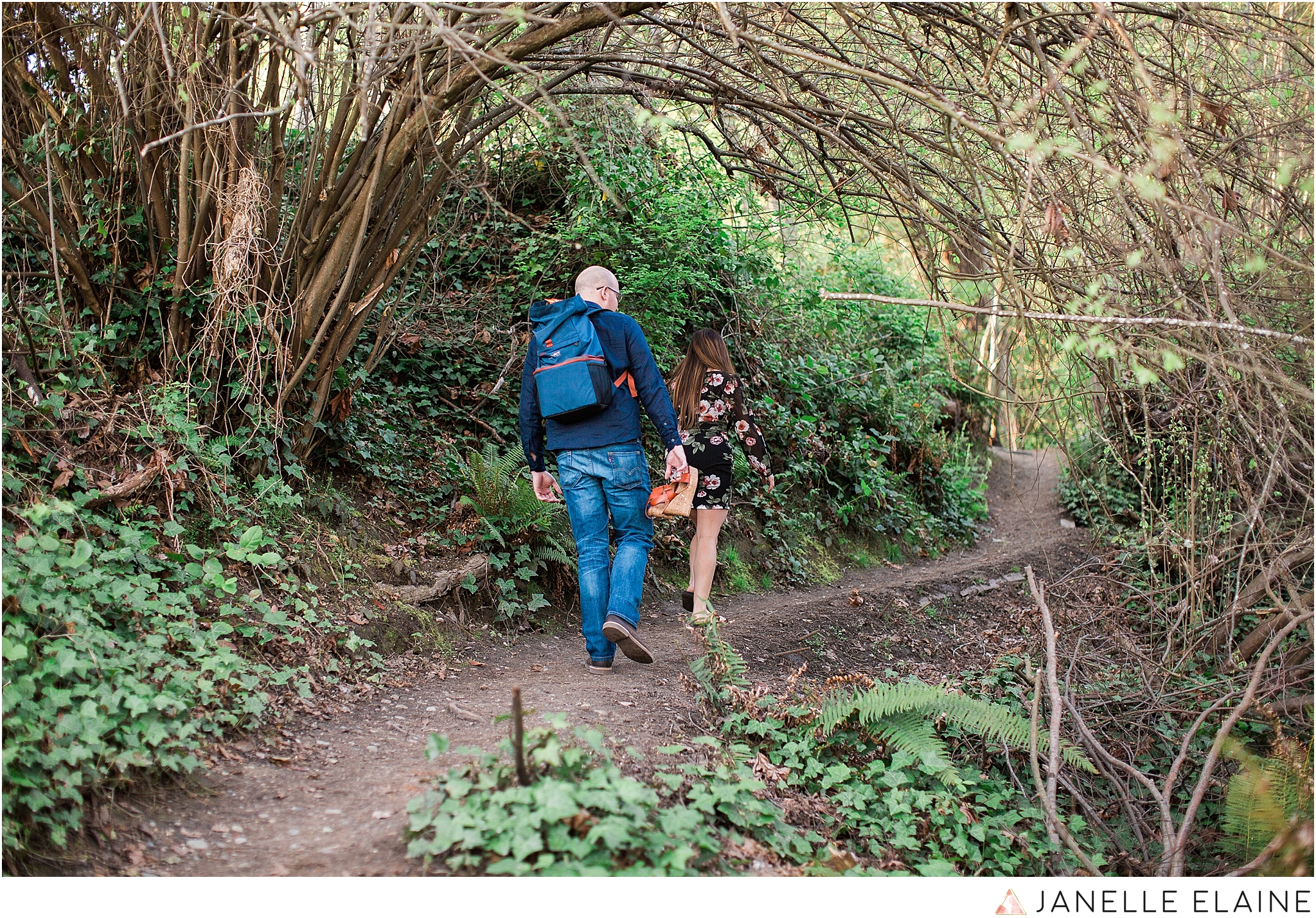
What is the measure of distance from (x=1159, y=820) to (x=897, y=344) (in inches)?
345

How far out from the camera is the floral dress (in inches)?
246

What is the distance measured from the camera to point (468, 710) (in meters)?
4.54

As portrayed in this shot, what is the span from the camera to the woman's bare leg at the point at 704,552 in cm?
630

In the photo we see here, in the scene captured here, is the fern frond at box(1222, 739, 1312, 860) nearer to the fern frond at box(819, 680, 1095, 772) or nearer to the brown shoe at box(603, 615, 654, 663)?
the fern frond at box(819, 680, 1095, 772)

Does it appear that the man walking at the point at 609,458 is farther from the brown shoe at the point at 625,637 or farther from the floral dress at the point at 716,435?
the floral dress at the point at 716,435

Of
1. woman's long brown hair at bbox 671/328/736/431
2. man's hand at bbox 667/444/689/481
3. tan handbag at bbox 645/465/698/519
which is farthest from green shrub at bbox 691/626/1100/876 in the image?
woman's long brown hair at bbox 671/328/736/431

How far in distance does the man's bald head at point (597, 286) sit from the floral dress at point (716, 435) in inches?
53.2

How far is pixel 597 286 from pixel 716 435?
1.62 metres

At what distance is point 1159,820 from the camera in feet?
15.7

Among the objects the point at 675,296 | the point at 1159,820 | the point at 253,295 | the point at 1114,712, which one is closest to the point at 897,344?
the point at 675,296

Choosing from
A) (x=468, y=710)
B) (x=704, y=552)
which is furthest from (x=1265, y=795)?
(x=468, y=710)

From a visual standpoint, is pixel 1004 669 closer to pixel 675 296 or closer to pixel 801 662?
pixel 801 662

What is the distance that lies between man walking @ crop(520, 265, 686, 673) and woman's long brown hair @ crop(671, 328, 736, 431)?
1162 mm

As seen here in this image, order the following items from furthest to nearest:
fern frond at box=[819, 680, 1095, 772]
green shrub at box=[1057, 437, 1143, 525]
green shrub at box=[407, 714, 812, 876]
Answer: green shrub at box=[1057, 437, 1143, 525] → fern frond at box=[819, 680, 1095, 772] → green shrub at box=[407, 714, 812, 876]
